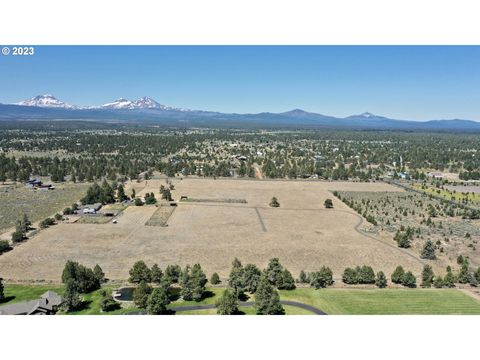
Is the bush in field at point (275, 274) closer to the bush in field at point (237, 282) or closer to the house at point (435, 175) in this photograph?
the bush in field at point (237, 282)

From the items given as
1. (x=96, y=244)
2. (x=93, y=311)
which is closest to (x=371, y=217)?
(x=96, y=244)

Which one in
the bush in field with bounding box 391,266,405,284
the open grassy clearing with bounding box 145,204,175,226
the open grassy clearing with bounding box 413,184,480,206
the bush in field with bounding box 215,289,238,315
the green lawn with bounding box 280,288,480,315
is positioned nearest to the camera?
the bush in field with bounding box 215,289,238,315

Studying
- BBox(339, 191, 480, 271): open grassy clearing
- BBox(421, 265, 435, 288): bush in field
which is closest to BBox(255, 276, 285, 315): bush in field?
BBox(421, 265, 435, 288): bush in field

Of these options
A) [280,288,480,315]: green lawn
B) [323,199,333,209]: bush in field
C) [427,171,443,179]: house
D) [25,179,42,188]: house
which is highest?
[427,171,443,179]: house

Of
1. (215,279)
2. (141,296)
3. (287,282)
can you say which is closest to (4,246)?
(141,296)

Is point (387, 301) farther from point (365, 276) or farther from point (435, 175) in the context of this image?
point (435, 175)

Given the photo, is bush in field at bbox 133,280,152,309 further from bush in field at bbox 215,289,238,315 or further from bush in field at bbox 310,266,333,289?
bush in field at bbox 310,266,333,289

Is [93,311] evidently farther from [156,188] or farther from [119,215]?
[156,188]
